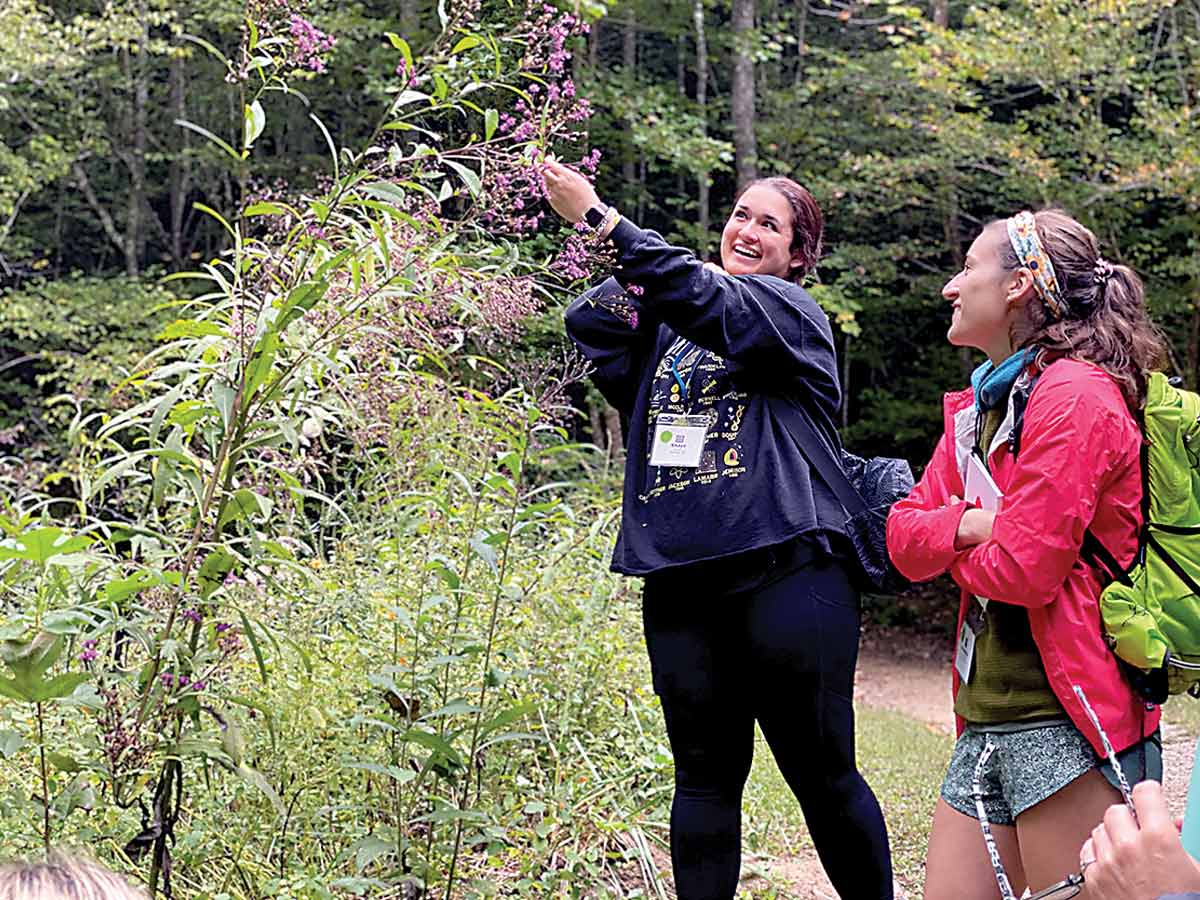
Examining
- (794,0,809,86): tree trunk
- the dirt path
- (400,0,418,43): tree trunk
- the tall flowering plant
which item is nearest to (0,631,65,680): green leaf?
the tall flowering plant

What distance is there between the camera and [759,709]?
2623 mm

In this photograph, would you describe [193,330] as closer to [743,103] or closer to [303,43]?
[303,43]

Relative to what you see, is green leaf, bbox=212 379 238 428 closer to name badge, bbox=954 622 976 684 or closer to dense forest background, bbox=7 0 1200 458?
name badge, bbox=954 622 976 684

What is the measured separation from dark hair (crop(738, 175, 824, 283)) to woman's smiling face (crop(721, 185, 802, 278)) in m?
0.01

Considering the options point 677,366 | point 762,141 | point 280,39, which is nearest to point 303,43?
point 280,39

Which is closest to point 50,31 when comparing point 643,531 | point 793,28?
point 793,28

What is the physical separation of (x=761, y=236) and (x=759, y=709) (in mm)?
1013

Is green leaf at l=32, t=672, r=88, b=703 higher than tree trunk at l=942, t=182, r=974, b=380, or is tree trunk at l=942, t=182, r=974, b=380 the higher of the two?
tree trunk at l=942, t=182, r=974, b=380

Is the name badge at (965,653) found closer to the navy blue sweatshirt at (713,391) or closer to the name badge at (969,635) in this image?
the name badge at (969,635)

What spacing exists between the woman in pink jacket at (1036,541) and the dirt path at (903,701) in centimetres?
154

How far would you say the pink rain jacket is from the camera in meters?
2.06

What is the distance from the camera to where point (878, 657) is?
13672mm

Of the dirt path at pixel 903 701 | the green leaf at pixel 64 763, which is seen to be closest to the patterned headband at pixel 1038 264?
the green leaf at pixel 64 763

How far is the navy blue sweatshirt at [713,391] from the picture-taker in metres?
2.48
